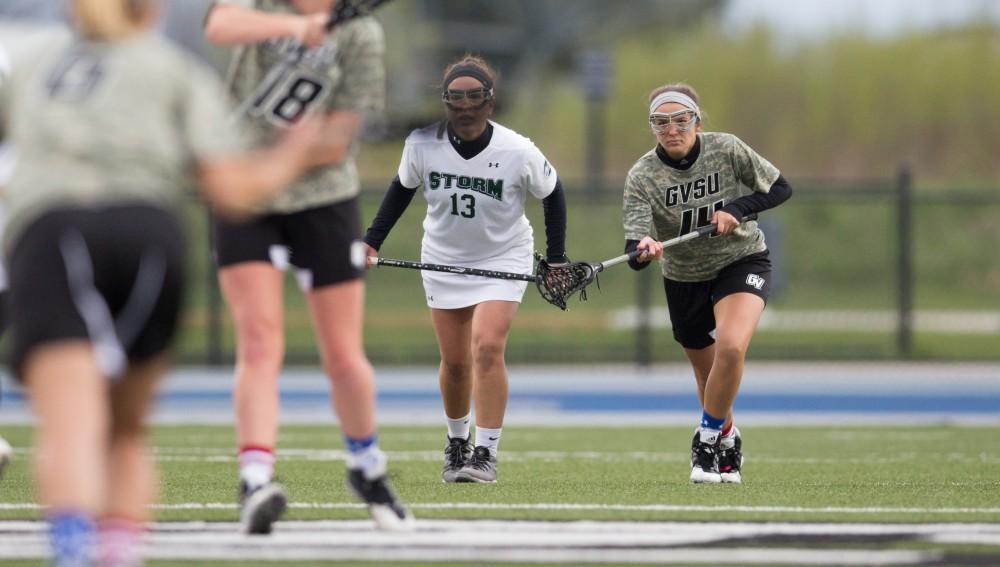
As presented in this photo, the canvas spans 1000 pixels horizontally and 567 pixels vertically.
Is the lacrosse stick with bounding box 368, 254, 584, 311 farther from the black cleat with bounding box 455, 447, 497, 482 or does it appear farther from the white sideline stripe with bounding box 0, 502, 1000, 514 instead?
the white sideline stripe with bounding box 0, 502, 1000, 514

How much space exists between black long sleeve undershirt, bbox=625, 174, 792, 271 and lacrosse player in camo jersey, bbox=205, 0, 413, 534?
2.53m

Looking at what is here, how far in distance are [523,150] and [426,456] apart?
247 centimetres

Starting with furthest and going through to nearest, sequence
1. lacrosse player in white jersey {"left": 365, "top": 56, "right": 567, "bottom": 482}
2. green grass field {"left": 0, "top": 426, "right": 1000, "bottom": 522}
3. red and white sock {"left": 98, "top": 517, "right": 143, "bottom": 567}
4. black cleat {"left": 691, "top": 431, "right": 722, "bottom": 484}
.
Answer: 1. lacrosse player in white jersey {"left": 365, "top": 56, "right": 567, "bottom": 482}
2. black cleat {"left": 691, "top": 431, "right": 722, "bottom": 484}
3. green grass field {"left": 0, "top": 426, "right": 1000, "bottom": 522}
4. red and white sock {"left": 98, "top": 517, "right": 143, "bottom": 567}

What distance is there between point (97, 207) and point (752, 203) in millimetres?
4676

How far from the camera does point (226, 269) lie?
5.40 m

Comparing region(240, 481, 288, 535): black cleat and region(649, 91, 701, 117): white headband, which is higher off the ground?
region(649, 91, 701, 117): white headband

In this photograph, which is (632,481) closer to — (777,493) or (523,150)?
(777,493)

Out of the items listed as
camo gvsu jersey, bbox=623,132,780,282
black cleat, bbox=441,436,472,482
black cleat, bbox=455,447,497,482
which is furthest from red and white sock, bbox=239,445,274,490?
camo gvsu jersey, bbox=623,132,780,282

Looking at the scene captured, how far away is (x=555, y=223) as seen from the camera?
26.3 ft

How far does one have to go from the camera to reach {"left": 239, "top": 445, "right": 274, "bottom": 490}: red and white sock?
5.29 meters

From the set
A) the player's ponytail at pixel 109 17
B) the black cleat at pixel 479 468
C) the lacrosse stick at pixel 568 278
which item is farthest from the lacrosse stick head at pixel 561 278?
the player's ponytail at pixel 109 17

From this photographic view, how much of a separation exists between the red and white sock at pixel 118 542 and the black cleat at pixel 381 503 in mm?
1404

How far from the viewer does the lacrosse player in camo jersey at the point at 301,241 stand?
537 centimetres

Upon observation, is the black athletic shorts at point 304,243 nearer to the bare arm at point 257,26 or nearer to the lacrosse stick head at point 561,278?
the bare arm at point 257,26
